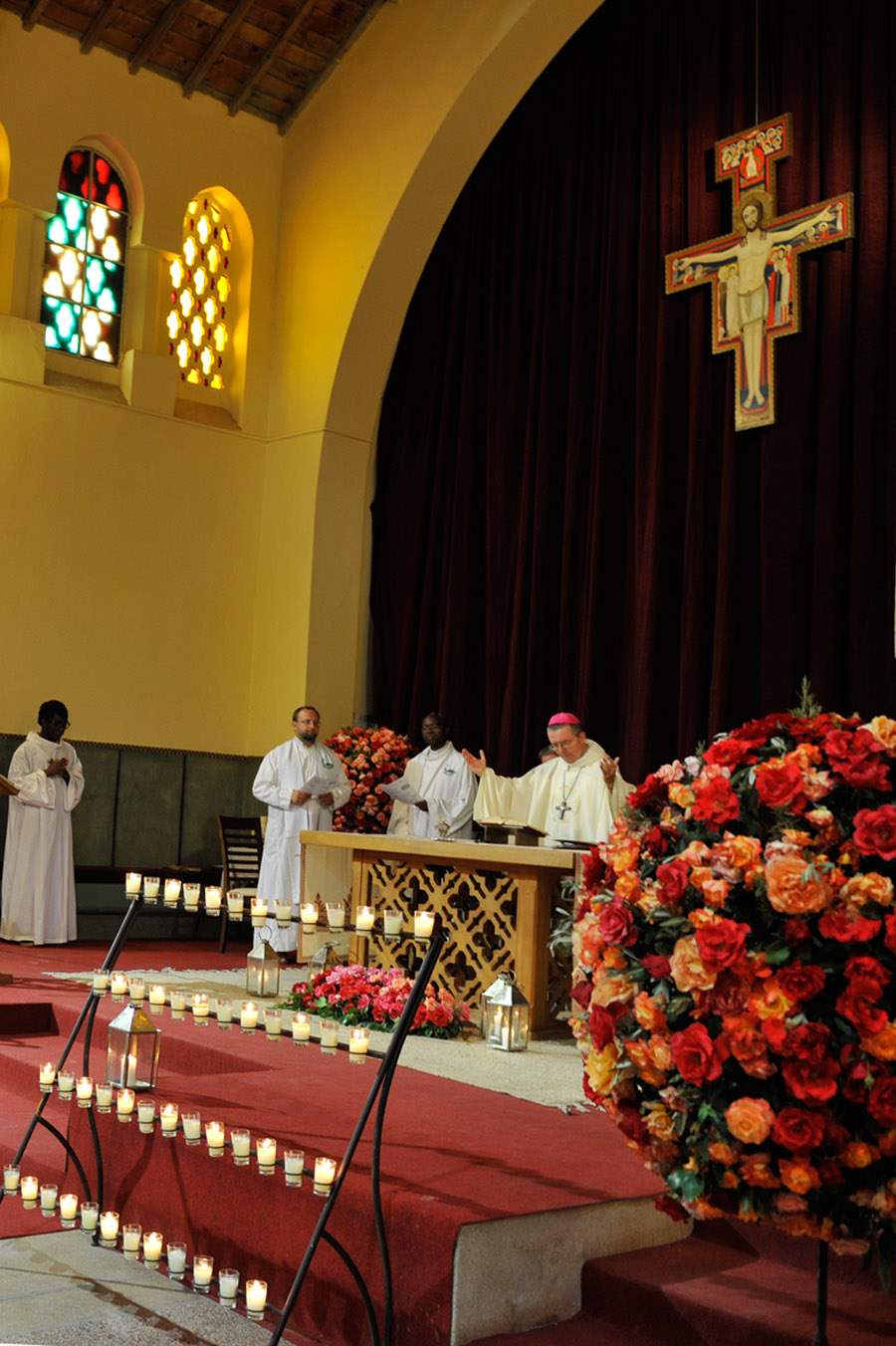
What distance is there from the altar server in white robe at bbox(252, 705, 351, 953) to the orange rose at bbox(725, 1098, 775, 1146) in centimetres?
776

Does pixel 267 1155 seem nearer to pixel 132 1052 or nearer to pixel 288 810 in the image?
pixel 132 1052

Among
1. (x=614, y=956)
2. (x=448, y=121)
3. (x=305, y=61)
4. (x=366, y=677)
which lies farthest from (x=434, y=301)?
(x=614, y=956)

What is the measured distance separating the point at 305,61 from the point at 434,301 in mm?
2448

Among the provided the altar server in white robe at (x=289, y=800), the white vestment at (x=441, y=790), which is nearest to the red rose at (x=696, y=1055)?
the white vestment at (x=441, y=790)

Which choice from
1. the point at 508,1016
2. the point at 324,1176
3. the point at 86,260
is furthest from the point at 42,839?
the point at 324,1176

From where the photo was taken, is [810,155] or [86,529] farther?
[86,529]

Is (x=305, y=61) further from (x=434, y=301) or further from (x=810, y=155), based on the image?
(x=810, y=155)

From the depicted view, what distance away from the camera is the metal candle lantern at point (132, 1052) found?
17.2 ft

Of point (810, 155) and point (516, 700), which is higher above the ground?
point (810, 155)

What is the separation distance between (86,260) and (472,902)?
7.21m

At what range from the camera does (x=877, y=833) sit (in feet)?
8.98

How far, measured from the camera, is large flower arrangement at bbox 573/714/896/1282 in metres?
2.67

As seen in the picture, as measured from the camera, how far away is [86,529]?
462 inches

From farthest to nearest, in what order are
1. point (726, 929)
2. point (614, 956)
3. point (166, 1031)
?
1. point (166, 1031)
2. point (614, 956)
3. point (726, 929)
